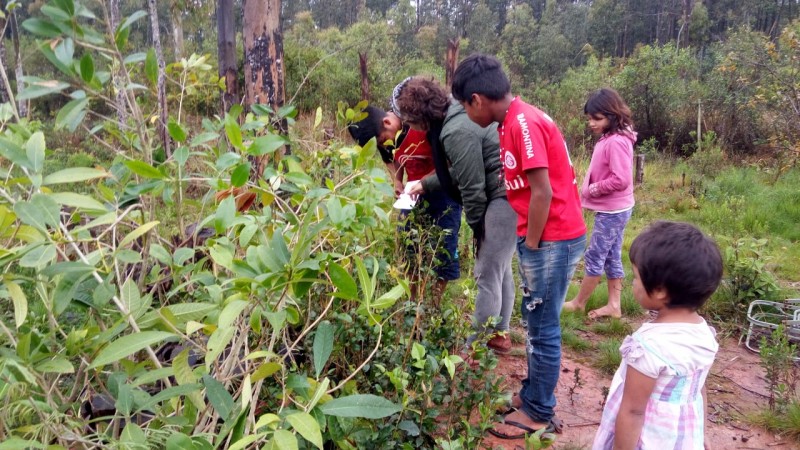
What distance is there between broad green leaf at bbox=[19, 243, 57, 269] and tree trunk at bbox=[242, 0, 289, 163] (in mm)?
3331

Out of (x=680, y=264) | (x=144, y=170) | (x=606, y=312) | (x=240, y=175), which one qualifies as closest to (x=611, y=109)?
(x=606, y=312)

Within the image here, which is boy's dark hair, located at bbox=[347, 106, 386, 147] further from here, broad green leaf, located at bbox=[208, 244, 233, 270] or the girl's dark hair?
broad green leaf, located at bbox=[208, 244, 233, 270]

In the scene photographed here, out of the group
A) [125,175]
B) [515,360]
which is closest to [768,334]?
[515,360]

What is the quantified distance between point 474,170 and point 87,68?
2.01 meters

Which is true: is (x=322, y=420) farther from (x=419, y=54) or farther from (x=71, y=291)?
(x=419, y=54)

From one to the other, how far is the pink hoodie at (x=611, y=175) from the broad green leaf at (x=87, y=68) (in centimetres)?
332

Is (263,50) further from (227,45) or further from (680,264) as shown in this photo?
(680,264)

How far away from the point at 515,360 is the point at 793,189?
651cm

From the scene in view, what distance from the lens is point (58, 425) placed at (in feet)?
3.85

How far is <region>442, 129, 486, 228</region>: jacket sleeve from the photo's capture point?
2.85 metres

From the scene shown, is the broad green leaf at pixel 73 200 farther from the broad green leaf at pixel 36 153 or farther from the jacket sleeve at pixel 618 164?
the jacket sleeve at pixel 618 164

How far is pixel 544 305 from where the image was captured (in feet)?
8.09

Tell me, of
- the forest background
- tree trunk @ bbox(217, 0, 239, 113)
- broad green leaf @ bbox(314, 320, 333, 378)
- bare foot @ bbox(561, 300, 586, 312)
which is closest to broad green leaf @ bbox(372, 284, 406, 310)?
the forest background

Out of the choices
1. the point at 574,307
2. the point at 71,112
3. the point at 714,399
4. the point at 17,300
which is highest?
the point at 71,112
